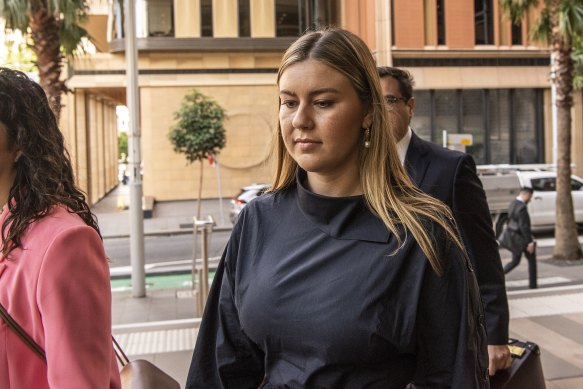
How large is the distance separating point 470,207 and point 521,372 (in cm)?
73

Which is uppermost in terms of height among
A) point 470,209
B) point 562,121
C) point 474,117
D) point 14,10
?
point 14,10

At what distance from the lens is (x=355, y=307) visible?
1.60m

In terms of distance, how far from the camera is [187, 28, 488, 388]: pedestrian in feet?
5.27

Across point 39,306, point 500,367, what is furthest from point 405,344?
point 500,367

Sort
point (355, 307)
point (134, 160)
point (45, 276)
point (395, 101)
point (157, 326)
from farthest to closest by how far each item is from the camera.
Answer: point (134, 160), point (157, 326), point (395, 101), point (45, 276), point (355, 307)

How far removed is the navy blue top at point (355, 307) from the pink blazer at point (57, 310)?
38 centimetres

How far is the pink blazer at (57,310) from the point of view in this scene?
5.53 ft

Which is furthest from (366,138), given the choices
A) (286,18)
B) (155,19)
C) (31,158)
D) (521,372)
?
(155,19)

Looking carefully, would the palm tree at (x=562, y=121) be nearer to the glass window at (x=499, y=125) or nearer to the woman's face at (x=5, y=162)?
the woman's face at (x=5, y=162)

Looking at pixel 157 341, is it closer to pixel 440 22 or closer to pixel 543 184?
pixel 543 184

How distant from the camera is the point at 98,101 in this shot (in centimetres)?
3725

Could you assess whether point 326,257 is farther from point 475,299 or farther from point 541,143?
point 541,143

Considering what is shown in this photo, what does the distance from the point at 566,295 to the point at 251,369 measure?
7.88 metres

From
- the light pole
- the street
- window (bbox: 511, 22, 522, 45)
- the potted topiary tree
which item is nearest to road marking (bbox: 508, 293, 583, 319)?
the light pole
